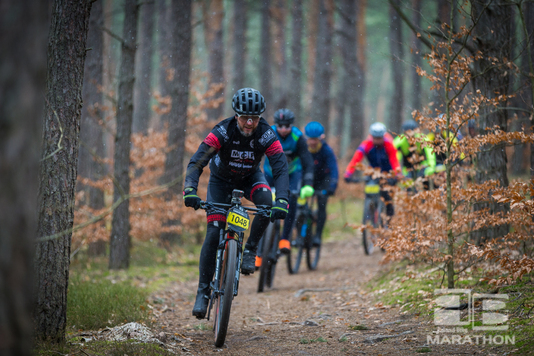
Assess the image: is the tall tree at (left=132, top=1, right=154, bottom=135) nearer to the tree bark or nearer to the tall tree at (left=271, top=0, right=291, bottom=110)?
the tree bark

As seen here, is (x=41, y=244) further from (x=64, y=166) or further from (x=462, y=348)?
(x=462, y=348)

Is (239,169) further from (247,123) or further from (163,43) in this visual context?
(163,43)

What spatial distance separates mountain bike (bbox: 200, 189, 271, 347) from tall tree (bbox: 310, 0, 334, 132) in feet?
42.3

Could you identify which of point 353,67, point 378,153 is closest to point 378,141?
point 378,153

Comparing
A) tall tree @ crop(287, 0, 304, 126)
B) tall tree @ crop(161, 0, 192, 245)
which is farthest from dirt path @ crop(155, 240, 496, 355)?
tall tree @ crop(287, 0, 304, 126)

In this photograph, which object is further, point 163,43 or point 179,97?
point 163,43

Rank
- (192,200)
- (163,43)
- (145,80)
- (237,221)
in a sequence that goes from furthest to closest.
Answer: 1. (163,43)
2. (145,80)
3. (237,221)
4. (192,200)

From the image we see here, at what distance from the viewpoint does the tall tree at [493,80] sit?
19.3 feet

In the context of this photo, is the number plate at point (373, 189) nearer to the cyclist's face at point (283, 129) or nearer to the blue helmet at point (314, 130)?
the blue helmet at point (314, 130)

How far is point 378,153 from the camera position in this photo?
375 inches

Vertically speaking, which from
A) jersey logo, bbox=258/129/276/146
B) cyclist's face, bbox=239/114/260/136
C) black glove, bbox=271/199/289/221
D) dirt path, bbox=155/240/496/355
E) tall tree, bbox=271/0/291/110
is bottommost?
dirt path, bbox=155/240/496/355

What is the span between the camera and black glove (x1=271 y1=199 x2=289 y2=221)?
4582 millimetres

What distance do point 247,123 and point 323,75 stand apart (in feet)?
45.0

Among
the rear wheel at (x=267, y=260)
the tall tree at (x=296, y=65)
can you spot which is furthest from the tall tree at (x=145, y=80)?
the rear wheel at (x=267, y=260)
